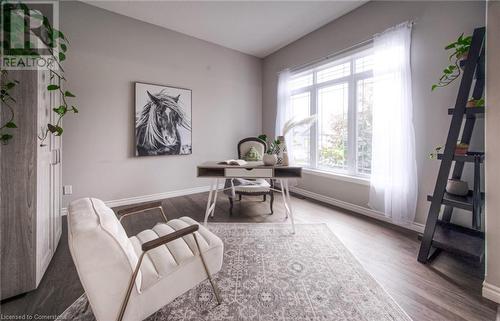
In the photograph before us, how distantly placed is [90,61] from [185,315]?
3651 mm

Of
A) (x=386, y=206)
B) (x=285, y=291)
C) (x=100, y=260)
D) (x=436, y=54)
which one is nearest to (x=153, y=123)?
(x=100, y=260)

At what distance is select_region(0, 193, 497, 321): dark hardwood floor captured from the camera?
1426 millimetres

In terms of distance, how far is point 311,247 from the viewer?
7.28 ft

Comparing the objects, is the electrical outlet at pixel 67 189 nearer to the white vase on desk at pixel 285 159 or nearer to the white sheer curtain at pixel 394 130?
the white vase on desk at pixel 285 159

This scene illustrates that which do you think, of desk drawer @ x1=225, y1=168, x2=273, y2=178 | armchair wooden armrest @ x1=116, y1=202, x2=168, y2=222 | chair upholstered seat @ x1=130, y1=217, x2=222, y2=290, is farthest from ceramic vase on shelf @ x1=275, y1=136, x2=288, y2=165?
armchair wooden armrest @ x1=116, y1=202, x2=168, y2=222

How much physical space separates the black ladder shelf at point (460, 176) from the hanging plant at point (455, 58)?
0.11 meters

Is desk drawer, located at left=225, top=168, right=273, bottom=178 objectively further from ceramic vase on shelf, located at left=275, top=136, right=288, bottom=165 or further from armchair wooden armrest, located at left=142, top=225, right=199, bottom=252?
armchair wooden armrest, located at left=142, top=225, right=199, bottom=252

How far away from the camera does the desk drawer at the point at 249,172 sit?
240 cm

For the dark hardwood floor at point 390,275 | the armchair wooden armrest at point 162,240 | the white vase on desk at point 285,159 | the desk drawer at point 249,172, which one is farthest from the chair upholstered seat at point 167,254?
the white vase on desk at point 285,159

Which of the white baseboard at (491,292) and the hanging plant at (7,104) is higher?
the hanging plant at (7,104)

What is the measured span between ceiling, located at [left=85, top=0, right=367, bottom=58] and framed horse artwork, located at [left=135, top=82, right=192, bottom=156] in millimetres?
1092

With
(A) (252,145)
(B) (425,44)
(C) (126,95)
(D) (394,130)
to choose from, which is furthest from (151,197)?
(B) (425,44)

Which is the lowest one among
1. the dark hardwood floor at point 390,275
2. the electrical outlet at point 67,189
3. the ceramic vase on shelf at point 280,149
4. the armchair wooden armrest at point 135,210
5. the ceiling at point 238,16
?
the dark hardwood floor at point 390,275

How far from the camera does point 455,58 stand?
2.28 metres
